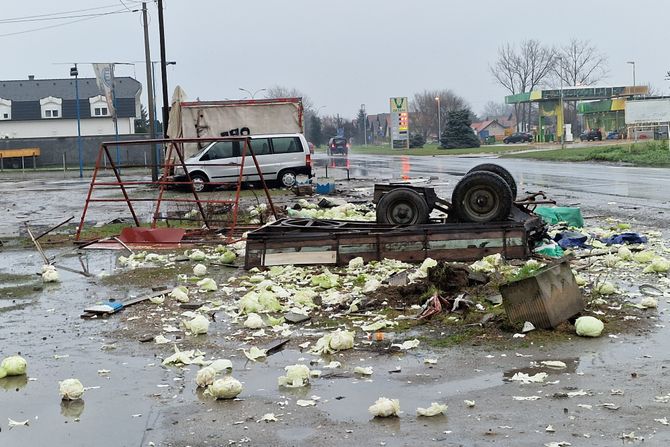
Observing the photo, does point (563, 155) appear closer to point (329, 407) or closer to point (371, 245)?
point (371, 245)

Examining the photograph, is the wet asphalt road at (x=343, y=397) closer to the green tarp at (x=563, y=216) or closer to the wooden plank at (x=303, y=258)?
the wooden plank at (x=303, y=258)

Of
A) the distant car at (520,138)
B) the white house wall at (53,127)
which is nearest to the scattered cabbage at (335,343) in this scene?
the white house wall at (53,127)

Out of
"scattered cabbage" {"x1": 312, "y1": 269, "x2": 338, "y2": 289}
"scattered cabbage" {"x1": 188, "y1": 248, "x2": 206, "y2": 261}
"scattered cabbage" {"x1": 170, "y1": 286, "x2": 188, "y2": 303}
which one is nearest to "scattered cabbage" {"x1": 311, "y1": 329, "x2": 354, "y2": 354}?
"scattered cabbage" {"x1": 312, "y1": 269, "x2": 338, "y2": 289}

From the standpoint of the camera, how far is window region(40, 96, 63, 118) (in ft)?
283

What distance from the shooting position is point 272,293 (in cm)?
950

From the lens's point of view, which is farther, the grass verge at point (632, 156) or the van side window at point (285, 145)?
the grass verge at point (632, 156)

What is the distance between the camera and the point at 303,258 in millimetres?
11648

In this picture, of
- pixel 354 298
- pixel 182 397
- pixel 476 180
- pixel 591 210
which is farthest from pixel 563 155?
pixel 182 397

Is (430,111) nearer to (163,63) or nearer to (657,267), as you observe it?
(163,63)

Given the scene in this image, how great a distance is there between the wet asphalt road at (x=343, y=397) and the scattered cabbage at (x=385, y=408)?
6 cm

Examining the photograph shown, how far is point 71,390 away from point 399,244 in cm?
601

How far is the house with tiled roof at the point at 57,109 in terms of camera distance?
3366 inches

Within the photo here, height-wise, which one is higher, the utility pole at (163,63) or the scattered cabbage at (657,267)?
the utility pole at (163,63)

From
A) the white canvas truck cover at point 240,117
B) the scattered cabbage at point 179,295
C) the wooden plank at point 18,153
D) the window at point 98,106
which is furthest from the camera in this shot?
the window at point 98,106
